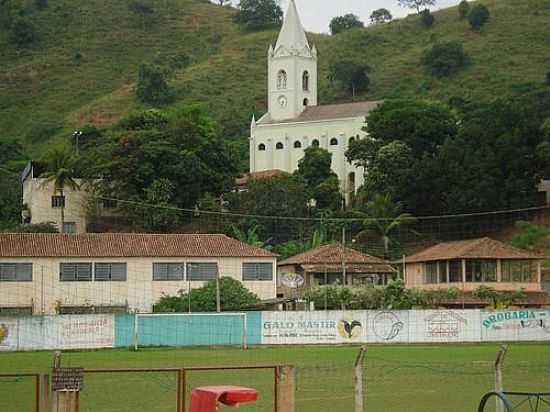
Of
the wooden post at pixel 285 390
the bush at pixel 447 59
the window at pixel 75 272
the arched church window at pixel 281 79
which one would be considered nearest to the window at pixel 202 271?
the window at pixel 75 272

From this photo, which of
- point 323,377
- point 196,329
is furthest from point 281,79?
point 323,377

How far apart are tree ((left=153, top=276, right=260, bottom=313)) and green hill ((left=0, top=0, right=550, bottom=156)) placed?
276 feet

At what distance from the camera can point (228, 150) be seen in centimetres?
A: 11031

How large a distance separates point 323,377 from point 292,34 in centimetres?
11972

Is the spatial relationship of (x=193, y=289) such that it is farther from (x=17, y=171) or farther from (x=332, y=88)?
(x=332, y=88)

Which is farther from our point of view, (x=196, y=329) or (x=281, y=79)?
(x=281, y=79)

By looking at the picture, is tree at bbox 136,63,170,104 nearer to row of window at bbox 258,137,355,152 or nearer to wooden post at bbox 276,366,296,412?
row of window at bbox 258,137,355,152

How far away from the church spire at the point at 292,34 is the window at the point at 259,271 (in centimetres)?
7837

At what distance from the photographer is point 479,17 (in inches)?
7279

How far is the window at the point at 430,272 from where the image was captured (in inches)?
3063

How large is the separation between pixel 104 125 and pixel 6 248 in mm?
93115

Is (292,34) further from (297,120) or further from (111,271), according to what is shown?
(111,271)

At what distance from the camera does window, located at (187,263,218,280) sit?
7325 cm

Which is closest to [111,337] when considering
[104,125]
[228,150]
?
[228,150]
